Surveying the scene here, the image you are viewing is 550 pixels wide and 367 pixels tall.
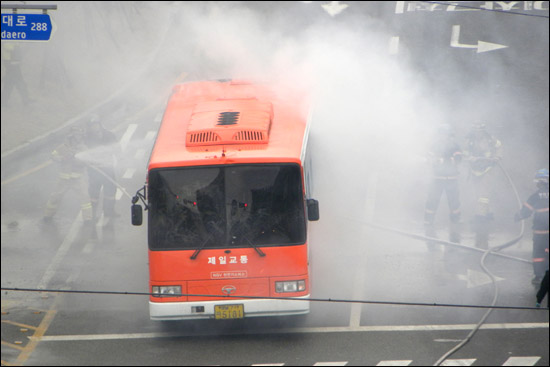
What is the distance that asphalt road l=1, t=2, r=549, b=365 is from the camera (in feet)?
32.1

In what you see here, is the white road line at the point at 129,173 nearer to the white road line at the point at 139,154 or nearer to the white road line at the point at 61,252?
the white road line at the point at 139,154

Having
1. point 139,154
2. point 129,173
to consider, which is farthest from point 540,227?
point 139,154

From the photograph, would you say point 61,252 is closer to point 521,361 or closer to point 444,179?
point 444,179

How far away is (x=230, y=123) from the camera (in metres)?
10.5

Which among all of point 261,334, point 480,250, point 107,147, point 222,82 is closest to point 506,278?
point 480,250

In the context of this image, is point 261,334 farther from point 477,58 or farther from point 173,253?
point 477,58

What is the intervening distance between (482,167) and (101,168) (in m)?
6.89

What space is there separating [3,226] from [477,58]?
13.8m

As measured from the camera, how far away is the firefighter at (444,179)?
14469 mm

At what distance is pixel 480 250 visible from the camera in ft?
43.1

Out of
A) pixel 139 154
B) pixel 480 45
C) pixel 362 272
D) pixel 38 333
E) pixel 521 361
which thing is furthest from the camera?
pixel 480 45

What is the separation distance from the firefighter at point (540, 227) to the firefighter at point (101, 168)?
6891mm

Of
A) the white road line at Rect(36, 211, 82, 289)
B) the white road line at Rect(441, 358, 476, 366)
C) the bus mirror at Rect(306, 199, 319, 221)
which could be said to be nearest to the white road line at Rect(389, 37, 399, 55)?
the white road line at Rect(36, 211, 82, 289)

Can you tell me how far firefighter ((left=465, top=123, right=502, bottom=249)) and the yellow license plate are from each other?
19.7ft
